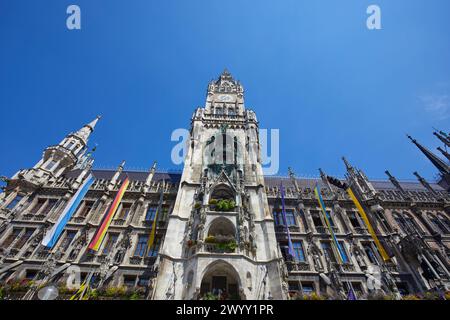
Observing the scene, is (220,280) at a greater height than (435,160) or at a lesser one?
lesser

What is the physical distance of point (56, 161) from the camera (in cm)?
2986

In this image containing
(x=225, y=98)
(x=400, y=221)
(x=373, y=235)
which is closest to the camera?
(x=373, y=235)

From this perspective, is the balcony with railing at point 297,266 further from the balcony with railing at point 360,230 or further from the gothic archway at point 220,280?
the balcony with railing at point 360,230

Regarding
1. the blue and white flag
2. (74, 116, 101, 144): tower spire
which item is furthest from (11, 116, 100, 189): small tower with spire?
the blue and white flag

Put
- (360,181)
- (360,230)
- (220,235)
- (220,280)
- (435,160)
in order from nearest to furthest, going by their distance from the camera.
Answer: (220,280) → (220,235) → (360,230) → (360,181) → (435,160)

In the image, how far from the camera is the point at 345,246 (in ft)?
74.1

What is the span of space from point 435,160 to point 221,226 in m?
40.9

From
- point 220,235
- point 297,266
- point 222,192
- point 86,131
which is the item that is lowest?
point 297,266

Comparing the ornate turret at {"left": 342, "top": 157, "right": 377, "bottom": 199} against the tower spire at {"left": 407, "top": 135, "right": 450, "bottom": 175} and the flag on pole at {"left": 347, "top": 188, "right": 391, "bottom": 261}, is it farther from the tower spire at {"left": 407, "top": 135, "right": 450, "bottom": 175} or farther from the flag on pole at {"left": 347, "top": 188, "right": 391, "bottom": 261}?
the tower spire at {"left": 407, "top": 135, "right": 450, "bottom": 175}

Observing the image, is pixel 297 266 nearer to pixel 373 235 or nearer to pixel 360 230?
pixel 373 235

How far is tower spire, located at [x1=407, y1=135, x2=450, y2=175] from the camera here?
112 ft

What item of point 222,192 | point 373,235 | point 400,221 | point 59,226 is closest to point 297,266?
point 373,235

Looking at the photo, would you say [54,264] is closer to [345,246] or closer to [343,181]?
[345,246]

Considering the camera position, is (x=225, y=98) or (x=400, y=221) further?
(x=225, y=98)
